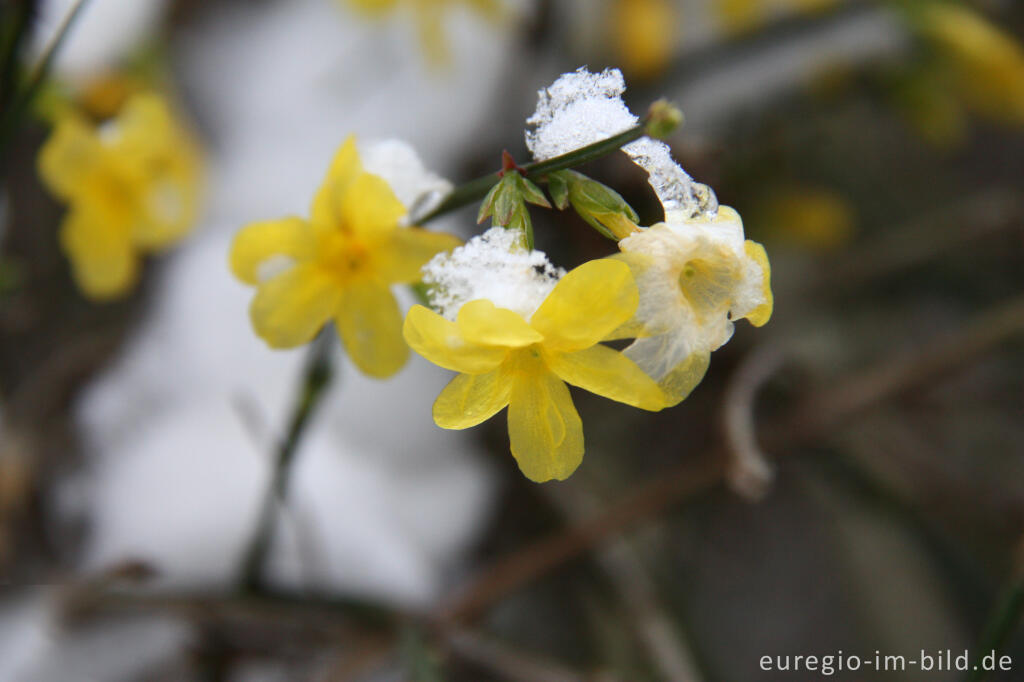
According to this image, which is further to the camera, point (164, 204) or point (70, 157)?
point (164, 204)

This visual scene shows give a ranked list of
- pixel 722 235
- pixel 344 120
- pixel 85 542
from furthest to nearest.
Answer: pixel 344 120 < pixel 85 542 < pixel 722 235

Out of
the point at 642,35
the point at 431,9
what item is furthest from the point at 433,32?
the point at 642,35

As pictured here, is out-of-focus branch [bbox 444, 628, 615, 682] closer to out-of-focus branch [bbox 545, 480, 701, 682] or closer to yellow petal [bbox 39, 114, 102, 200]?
out-of-focus branch [bbox 545, 480, 701, 682]

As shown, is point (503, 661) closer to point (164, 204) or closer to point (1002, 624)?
point (1002, 624)

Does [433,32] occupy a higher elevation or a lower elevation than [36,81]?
lower

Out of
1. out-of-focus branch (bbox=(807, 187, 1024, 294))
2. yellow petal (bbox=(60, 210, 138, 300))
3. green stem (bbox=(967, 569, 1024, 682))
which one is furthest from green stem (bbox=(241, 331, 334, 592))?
out-of-focus branch (bbox=(807, 187, 1024, 294))

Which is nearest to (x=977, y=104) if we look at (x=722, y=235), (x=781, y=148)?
(x=781, y=148)

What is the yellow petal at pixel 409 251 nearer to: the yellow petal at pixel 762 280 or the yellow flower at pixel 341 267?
the yellow flower at pixel 341 267

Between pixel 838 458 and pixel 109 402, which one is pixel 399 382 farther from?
pixel 838 458
